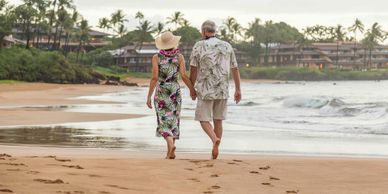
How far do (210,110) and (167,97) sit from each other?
504mm

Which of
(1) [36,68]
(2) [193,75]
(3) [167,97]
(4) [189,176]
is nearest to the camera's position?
(4) [189,176]

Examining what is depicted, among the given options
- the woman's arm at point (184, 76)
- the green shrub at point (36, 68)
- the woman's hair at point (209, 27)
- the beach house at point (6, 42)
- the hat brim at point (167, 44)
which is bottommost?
the green shrub at point (36, 68)

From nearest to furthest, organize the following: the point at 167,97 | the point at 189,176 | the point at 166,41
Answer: the point at 189,176, the point at 166,41, the point at 167,97

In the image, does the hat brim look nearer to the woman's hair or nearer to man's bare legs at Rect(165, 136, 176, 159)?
the woman's hair

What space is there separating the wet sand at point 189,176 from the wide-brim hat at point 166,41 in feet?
4.30

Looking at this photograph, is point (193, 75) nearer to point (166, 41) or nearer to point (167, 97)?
point (167, 97)

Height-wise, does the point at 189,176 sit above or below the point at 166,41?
below

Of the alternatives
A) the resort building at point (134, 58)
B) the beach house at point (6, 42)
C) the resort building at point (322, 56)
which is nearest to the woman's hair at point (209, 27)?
the beach house at point (6, 42)

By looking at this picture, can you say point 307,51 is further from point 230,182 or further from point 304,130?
point 230,182

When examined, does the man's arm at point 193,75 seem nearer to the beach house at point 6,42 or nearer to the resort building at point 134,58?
the beach house at point 6,42

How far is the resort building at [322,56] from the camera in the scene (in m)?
136

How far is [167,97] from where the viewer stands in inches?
298

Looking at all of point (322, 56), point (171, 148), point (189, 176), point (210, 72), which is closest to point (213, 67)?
point (210, 72)

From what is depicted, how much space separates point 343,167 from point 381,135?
7.05 metres
